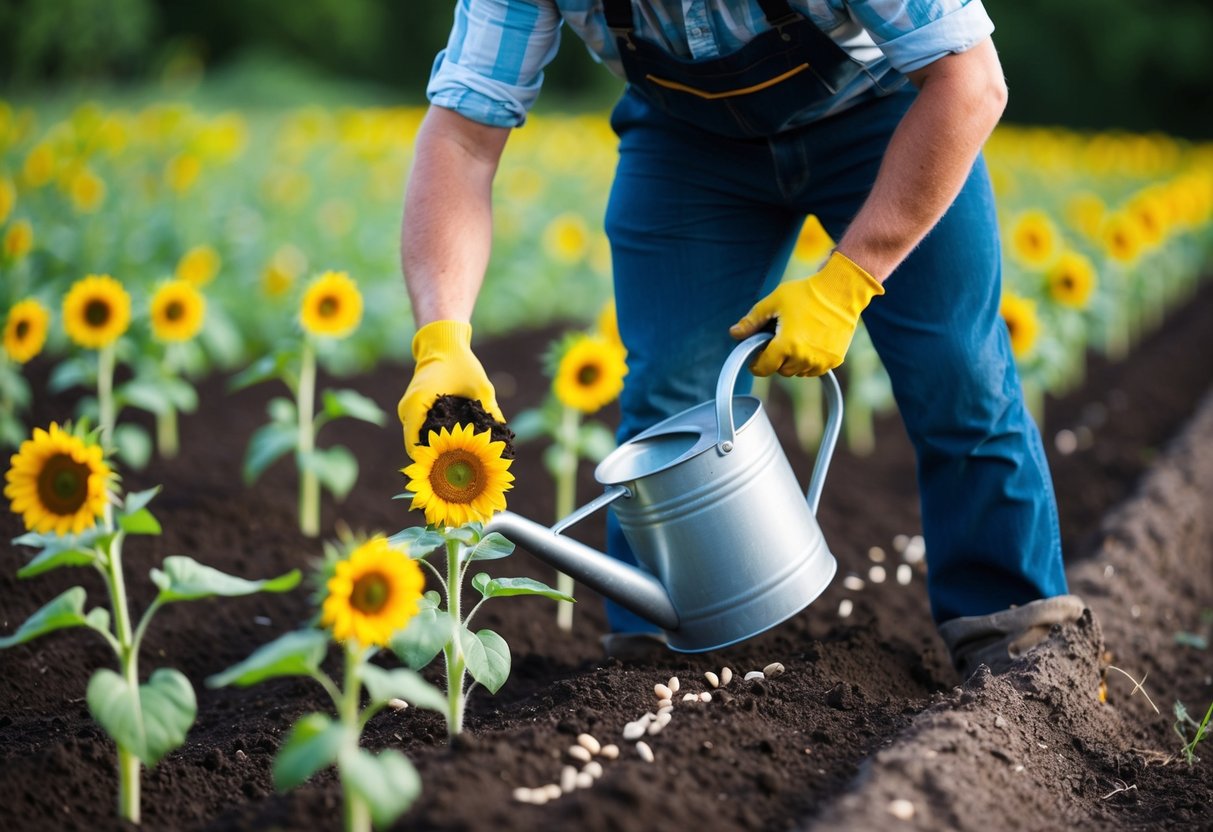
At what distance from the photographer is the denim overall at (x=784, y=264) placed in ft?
7.71

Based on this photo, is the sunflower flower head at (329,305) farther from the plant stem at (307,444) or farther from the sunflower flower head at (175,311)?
the sunflower flower head at (175,311)

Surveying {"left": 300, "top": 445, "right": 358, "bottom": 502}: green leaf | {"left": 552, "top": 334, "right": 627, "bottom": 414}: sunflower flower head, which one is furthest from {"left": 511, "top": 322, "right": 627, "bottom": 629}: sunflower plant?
{"left": 300, "top": 445, "right": 358, "bottom": 502}: green leaf

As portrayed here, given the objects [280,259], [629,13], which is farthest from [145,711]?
[280,259]

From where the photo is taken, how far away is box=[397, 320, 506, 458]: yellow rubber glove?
2072 millimetres

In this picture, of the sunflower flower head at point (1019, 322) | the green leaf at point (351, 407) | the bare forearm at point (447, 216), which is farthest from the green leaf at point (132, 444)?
the sunflower flower head at point (1019, 322)

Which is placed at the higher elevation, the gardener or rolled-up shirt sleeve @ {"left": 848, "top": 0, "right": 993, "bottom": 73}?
rolled-up shirt sleeve @ {"left": 848, "top": 0, "right": 993, "bottom": 73}

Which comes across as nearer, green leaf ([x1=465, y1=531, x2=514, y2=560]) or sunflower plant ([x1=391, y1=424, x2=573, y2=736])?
sunflower plant ([x1=391, y1=424, x2=573, y2=736])

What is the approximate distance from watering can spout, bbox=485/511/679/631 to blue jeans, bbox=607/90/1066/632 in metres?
0.45

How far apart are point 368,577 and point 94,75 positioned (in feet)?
25.5

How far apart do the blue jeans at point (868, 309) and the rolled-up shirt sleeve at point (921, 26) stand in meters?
0.39

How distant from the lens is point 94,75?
327 inches

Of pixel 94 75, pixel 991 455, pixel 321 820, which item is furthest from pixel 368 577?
pixel 94 75

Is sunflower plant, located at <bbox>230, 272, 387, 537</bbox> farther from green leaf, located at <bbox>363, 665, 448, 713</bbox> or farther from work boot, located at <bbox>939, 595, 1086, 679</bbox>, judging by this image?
green leaf, located at <bbox>363, 665, 448, 713</bbox>

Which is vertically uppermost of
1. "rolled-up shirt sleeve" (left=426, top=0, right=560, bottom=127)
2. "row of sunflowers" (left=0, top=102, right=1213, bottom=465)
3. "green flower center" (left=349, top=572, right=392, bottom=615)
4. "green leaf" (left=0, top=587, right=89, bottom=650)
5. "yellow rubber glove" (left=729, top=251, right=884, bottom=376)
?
"rolled-up shirt sleeve" (left=426, top=0, right=560, bottom=127)
